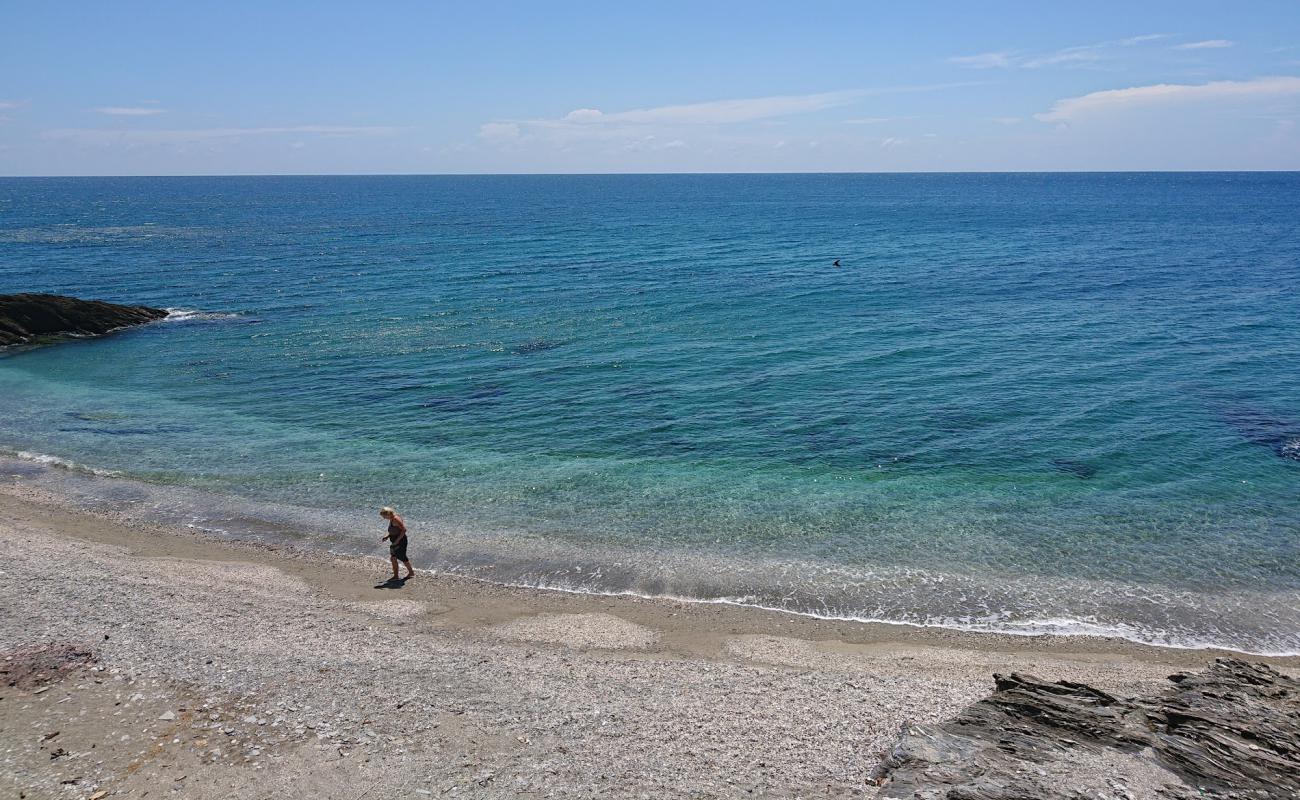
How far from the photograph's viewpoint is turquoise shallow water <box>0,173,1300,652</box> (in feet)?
73.8

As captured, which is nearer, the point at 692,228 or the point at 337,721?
the point at 337,721

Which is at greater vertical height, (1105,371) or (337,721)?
(1105,371)

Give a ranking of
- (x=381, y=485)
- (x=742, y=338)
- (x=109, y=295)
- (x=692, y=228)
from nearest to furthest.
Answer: (x=381, y=485)
(x=742, y=338)
(x=109, y=295)
(x=692, y=228)

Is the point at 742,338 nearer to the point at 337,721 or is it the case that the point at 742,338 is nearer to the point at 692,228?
the point at 337,721

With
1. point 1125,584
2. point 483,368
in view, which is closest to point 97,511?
point 483,368

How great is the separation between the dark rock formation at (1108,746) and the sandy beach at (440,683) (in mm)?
1202

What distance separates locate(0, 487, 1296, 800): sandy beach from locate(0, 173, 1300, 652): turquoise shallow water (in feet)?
5.85

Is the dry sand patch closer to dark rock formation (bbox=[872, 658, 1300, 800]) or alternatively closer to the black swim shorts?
the black swim shorts

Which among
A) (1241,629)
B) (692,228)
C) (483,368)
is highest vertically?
(692,228)

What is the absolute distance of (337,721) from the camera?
1491cm

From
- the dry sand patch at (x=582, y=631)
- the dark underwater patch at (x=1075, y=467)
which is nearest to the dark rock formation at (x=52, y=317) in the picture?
the dry sand patch at (x=582, y=631)

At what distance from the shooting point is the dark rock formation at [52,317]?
166ft

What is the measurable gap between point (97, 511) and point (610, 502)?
55.8 feet

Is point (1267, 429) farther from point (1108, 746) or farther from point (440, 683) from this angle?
point (440, 683)
